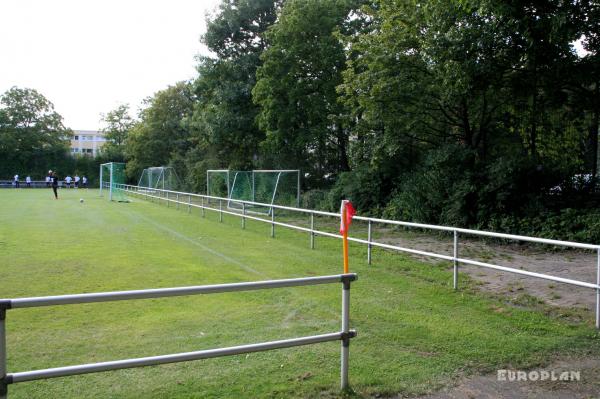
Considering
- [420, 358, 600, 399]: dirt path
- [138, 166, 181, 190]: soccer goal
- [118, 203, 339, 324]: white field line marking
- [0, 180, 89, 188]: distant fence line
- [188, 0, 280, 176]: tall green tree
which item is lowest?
[420, 358, 600, 399]: dirt path

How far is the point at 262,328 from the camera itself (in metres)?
5.89

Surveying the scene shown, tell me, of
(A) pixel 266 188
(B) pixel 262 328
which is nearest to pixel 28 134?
(A) pixel 266 188

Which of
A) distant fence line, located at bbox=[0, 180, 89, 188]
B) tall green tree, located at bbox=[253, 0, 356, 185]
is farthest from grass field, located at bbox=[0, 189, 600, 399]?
distant fence line, located at bbox=[0, 180, 89, 188]

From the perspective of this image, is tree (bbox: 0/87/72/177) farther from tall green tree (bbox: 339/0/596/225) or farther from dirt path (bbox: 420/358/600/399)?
dirt path (bbox: 420/358/600/399)

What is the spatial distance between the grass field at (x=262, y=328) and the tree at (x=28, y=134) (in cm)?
5719

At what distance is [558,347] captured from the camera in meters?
5.38

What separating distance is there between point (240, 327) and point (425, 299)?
288 cm

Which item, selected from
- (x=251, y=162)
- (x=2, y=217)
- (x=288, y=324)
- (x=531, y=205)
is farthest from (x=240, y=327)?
(x=251, y=162)

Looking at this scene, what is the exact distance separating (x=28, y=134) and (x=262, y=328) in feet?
219

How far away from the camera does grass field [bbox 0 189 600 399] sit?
4398 millimetres

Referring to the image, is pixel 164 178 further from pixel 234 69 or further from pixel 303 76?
pixel 303 76

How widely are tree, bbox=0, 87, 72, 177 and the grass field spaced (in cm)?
5719

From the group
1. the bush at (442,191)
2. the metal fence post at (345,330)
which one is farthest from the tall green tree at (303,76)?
the metal fence post at (345,330)

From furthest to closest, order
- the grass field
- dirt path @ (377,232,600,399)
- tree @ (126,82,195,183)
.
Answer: tree @ (126,82,195,183)
the grass field
dirt path @ (377,232,600,399)
